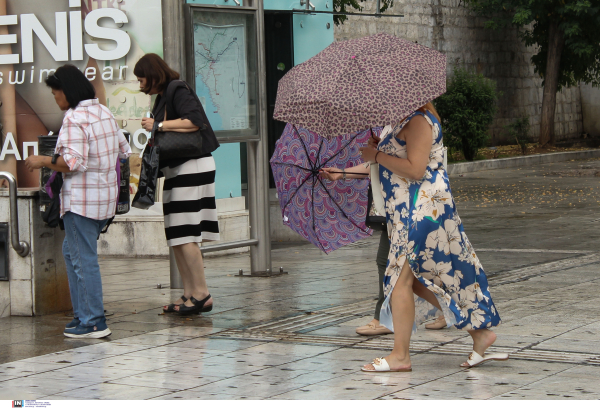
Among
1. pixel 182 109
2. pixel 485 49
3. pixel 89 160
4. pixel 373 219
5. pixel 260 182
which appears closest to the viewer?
pixel 373 219

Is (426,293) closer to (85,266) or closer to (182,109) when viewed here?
(85,266)

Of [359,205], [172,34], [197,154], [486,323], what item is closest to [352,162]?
[359,205]

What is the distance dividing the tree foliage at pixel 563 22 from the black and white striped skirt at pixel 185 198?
19.3m

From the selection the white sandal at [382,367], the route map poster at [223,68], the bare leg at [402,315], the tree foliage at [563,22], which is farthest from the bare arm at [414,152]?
the tree foliage at [563,22]

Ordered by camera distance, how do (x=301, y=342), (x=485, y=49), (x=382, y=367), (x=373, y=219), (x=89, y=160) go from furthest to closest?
(x=485, y=49), (x=89, y=160), (x=373, y=219), (x=301, y=342), (x=382, y=367)

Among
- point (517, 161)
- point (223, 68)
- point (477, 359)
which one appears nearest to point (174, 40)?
point (223, 68)

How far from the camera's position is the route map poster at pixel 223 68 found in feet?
26.9

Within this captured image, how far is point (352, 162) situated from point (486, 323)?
1641 millimetres

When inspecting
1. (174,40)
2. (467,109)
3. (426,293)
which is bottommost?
(426,293)

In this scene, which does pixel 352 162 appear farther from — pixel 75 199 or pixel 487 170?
pixel 487 170

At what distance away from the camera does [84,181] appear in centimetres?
574

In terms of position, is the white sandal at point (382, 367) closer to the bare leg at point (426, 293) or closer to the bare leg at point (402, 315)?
the bare leg at point (402, 315)

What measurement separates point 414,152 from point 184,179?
2.24 meters

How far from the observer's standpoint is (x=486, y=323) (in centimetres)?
479
